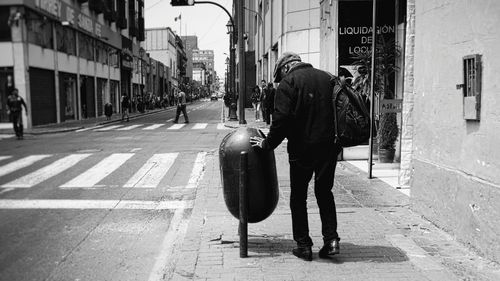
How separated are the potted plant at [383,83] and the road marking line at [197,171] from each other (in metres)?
3.75

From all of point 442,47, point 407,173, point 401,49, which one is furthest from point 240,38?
point 442,47

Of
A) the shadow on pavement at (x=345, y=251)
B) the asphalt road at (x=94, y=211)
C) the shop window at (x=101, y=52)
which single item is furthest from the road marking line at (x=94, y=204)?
the shop window at (x=101, y=52)

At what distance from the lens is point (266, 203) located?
440 centimetres

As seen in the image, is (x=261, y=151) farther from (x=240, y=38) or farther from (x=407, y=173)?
(x=240, y=38)

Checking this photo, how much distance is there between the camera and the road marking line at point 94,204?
6.64 metres

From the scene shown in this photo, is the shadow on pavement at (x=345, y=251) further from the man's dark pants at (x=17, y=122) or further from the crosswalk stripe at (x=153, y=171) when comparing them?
the man's dark pants at (x=17, y=122)

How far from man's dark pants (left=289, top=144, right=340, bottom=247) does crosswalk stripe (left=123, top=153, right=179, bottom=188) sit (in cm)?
460

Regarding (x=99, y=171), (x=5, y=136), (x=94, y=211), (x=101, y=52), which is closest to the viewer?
(x=94, y=211)

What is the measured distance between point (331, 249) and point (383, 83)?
6325mm

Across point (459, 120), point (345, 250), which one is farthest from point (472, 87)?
point (345, 250)

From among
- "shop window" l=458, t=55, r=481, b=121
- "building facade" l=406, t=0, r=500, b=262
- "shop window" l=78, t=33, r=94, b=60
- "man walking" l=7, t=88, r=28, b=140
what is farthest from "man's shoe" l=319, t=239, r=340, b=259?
"shop window" l=78, t=33, r=94, b=60

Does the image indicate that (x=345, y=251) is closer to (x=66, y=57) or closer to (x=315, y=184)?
(x=315, y=184)

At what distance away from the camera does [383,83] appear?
966 centimetres

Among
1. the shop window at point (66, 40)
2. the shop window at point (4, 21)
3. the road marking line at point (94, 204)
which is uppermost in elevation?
the shop window at point (66, 40)
